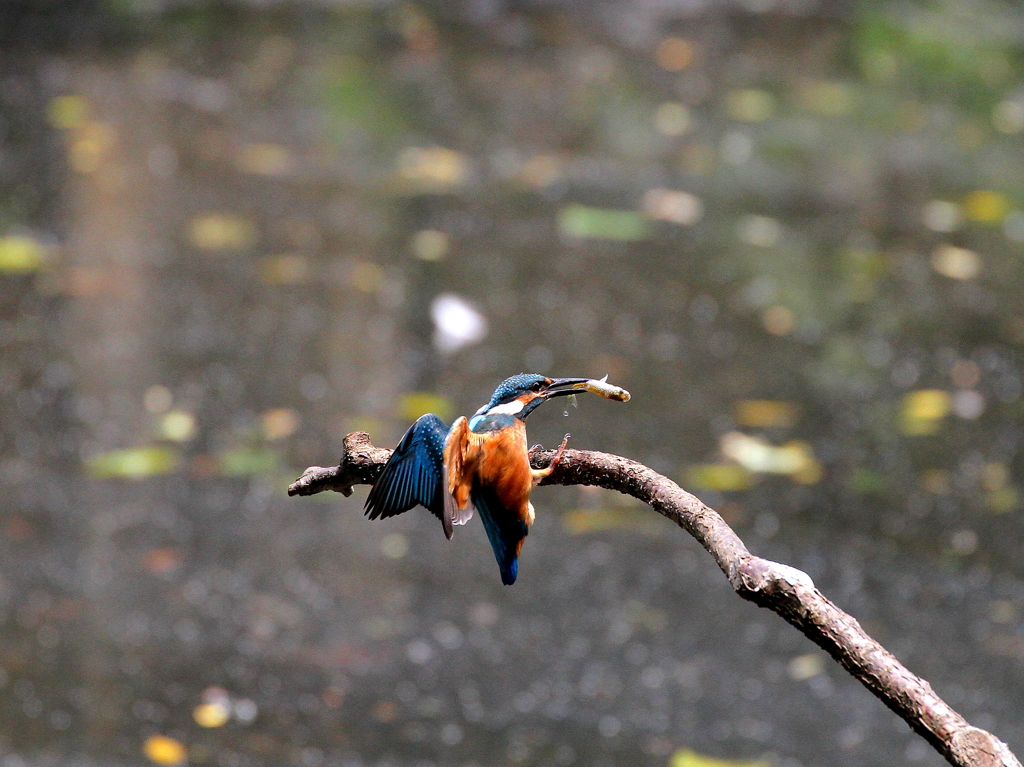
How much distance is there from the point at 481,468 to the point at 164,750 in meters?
1.74

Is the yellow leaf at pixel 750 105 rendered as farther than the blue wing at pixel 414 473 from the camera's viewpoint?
Yes

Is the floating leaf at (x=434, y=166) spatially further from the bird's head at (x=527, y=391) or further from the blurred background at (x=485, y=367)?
the bird's head at (x=527, y=391)

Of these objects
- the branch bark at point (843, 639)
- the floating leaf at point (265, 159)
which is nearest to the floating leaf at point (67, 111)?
the floating leaf at point (265, 159)

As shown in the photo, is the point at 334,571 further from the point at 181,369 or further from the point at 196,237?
the point at 196,237

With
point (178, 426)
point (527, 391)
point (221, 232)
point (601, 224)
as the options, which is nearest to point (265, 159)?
point (221, 232)

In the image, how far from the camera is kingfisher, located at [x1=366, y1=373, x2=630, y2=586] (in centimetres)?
146

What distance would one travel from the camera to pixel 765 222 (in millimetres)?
5875

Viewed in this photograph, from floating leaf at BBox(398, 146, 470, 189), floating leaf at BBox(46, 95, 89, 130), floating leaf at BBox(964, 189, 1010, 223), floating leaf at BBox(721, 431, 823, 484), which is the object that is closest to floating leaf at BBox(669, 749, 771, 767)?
floating leaf at BBox(721, 431, 823, 484)

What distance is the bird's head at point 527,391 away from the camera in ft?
5.19

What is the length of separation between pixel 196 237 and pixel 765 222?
8.53 feet

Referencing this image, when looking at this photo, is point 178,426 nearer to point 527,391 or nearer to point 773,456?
A: point 773,456

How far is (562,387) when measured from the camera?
161 cm

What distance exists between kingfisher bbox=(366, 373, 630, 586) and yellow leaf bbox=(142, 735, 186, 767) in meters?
1.59

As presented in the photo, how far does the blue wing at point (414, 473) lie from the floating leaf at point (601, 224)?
13.9 ft
